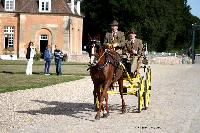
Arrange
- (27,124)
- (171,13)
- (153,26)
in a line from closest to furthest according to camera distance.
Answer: (27,124) < (153,26) < (171,13)

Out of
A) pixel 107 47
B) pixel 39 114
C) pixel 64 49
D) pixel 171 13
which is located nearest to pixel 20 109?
pixel 39 114

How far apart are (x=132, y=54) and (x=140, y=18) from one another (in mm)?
54825

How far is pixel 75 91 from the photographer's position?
2003cm

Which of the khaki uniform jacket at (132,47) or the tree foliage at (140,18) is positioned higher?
the tree foliage at (140,18)

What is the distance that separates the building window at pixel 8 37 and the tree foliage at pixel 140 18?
989cm

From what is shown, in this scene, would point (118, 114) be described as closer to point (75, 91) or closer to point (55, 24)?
point (75, 91)

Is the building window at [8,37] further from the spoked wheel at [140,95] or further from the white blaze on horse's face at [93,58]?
the white blaze on horse's face at [93,58]

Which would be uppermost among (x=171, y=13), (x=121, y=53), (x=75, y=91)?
(x=171, y=13)

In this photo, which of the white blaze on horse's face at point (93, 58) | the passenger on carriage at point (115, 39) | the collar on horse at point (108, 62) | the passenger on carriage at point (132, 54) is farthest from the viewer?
the passenger on carriage at point (132, 54)

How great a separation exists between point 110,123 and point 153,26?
56924mm

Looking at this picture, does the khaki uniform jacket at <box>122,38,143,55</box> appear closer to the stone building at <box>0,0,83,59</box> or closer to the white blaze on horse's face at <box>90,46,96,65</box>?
the white blaze on horse's face at <box>90,46,96,65</box>

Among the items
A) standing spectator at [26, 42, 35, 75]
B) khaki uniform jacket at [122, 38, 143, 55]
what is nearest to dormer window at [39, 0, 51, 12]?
standing spectator at [26, 42, 35, 75]

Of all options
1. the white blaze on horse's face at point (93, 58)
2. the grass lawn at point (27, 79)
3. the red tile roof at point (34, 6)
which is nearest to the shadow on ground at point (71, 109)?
the white blaze on horse's face at point (93, 58)

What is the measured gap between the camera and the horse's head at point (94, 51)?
38.5ft
